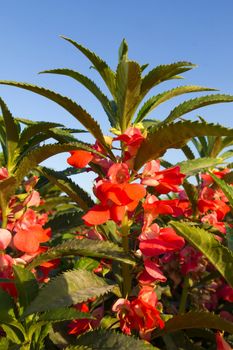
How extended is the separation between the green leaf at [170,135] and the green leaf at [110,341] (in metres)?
0.61

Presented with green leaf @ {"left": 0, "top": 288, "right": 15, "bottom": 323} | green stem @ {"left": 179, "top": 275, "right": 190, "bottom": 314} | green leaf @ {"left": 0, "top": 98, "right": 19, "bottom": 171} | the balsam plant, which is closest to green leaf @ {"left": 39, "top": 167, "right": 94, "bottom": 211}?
the balsam plant

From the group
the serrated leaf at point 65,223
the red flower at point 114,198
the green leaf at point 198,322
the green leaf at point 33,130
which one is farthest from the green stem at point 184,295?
the green leaf at point 33,130

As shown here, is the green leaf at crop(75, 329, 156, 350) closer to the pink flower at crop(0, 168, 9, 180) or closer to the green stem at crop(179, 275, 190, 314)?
the pink flower at crop(0, 168, 9, 180)

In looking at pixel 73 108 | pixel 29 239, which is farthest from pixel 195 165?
pixel 29 239

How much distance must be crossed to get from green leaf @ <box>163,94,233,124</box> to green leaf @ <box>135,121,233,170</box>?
18cm

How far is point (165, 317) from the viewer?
6.20ft

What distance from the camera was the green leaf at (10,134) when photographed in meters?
1.83

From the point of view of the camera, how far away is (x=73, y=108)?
63.5 inches

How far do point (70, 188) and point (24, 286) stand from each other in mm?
534

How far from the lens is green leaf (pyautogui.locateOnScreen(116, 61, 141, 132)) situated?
1.60 metres

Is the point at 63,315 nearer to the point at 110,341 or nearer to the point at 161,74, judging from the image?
the point at 110,341

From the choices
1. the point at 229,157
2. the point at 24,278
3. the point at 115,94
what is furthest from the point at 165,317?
the point at 229,157

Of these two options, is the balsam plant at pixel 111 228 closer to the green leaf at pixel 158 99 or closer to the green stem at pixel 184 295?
the green leaf at pixel 158 99

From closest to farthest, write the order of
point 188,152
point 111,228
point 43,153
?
point 43,153 < point 111,228 < point 188,152
